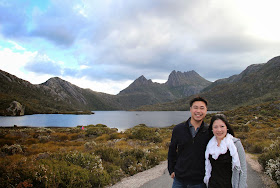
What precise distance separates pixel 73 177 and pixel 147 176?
11.7 ft

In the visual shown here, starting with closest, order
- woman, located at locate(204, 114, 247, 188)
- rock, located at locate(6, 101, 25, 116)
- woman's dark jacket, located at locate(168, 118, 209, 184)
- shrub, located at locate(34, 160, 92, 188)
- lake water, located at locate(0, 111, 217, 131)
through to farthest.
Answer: woman, located at locate(204, 114, 247, 188) < woman's dark jacket, located at locate(168, 118, 209, 184) < shrub, located at locate(34, 160, 92, 188) < lake water, located at locate(0, 111, 217, 131) < rock, located at locate(6, 101, 25, 116)

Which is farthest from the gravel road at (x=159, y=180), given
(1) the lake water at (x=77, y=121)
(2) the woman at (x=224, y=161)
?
(1) the lake water at (x=77, y=121)

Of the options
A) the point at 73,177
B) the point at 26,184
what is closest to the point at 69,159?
the point at 73,177

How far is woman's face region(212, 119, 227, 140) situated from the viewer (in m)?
2.97

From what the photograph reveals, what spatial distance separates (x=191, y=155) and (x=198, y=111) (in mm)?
840

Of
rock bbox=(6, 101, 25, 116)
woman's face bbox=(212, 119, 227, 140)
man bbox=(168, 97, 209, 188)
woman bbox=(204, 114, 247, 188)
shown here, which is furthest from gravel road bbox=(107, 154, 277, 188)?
rock bbox=(6, 101, 25, 116)

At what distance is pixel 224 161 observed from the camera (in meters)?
2.91

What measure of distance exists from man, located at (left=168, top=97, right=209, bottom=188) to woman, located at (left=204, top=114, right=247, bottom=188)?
0.12m

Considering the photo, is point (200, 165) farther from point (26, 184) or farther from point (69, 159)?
point (69, 159)

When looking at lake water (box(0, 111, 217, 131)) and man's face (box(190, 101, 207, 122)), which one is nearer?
man's face (box(190, 101, 207, 122))

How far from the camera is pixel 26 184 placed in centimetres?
542

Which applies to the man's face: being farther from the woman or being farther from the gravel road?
the gravel road

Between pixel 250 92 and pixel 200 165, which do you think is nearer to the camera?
pixel 200 165

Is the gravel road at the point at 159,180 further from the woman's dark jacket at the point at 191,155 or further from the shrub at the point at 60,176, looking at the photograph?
the woman's dark jacket at the point at 191,155
